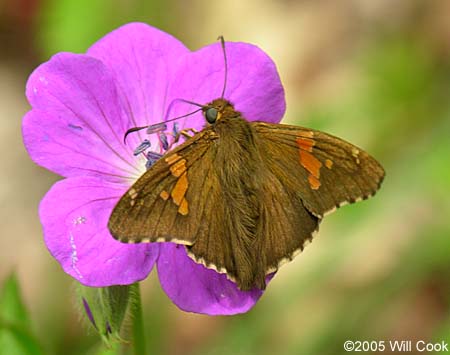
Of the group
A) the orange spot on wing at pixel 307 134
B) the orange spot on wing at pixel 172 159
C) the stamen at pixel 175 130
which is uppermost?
the orange spot on wing at pixel 172 159

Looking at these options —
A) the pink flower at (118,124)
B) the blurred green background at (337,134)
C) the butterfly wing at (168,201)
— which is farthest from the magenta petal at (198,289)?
the blurred green background at (337,134)

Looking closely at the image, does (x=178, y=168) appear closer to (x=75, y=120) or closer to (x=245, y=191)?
(x=245, y=191)

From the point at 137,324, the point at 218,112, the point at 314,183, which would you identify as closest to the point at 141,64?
the point at 218,112

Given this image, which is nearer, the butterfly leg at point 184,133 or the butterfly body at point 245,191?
the butterfly body at point 245,191

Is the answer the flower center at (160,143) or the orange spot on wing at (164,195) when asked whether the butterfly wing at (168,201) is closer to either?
the orange spot on wing at (164,195)

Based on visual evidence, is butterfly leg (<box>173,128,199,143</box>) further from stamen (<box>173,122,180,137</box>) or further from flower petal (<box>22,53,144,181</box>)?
flower petal (<box>22,53,144,181</box>)

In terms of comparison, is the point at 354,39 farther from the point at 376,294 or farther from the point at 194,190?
the point at 194,190

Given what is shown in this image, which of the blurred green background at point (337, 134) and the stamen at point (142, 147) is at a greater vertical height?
the stamen at point (142, 147)
